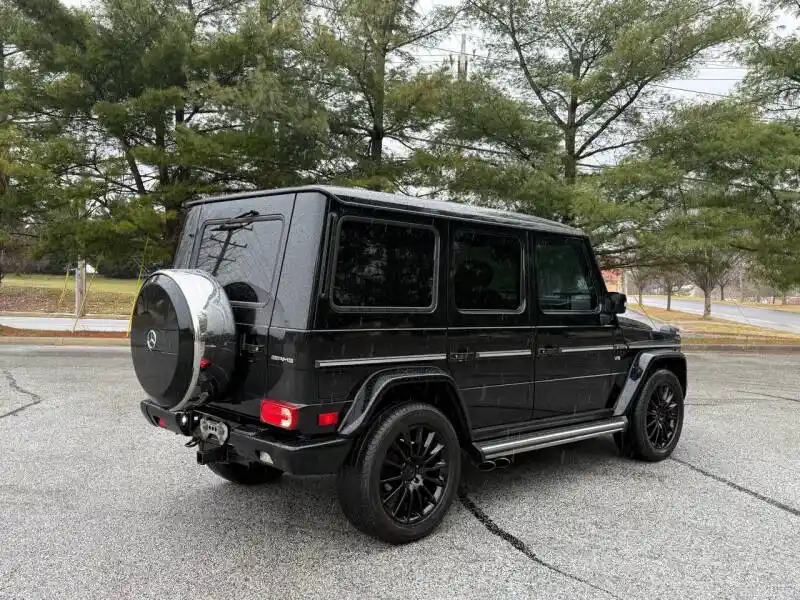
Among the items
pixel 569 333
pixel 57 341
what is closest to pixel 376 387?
pixel 569 333

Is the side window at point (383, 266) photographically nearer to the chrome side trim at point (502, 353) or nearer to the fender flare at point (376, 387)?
the fender flare at point (376, 387)

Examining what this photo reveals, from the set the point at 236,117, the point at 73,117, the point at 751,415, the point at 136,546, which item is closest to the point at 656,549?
the point at 136,546

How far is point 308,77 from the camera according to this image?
1393 centimetres

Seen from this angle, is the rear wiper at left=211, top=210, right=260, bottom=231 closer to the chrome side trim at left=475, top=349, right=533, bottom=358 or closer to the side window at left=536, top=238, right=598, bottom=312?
the chrome side trim at left=475, top=349, right=533, bottom=358

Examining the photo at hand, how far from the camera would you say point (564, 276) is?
4625 millimetres

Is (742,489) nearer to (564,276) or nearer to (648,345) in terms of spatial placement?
(648,345)

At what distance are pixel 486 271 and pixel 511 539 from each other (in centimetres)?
165

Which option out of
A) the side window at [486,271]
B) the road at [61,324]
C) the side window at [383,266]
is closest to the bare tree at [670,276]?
the side window at [486,271]

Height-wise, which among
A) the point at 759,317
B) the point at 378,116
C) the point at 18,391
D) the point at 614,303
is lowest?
the point at 18,391

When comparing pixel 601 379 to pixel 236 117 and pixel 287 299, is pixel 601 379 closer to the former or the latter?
pixel 287 299

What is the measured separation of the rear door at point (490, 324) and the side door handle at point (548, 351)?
10 centimetres

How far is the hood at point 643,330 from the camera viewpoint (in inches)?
198

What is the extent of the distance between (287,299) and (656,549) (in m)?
2.47

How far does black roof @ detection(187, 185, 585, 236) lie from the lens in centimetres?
340
